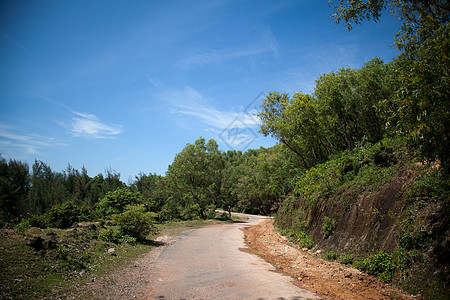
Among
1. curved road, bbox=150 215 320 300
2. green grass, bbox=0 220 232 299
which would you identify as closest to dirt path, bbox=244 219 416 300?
curved road, bbox=150 215 320 300

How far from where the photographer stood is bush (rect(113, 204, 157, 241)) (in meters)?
12.2

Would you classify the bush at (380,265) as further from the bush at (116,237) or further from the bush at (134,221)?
the bush at (116,237)

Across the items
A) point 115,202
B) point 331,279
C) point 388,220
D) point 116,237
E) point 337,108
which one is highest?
point 337,108

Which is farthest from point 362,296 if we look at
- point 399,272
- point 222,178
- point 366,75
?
point 222,178

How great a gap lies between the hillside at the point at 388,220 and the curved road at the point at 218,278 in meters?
2.54

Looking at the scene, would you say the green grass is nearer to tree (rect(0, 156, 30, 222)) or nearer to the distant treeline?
the distant treeline

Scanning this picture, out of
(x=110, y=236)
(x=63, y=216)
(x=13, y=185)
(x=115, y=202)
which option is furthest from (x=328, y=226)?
(x=13, y=185)

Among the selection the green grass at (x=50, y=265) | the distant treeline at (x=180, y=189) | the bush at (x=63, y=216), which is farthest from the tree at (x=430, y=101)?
the distant treeline at (x=180, y=189)

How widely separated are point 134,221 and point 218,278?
703 centimetres

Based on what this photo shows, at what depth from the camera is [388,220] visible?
290 inches

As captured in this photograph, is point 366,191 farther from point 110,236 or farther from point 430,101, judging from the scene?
point 110,236

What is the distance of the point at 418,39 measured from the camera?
7156mm

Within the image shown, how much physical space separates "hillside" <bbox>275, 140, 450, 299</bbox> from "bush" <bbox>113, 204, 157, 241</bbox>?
27.6 feet

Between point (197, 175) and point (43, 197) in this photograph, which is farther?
point (43, 197)
